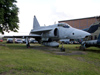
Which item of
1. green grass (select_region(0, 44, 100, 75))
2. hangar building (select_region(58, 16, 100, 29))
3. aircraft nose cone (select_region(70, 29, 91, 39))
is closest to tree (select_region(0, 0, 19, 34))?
aircraft nose cone (select_region(70, 29, 91, 39))

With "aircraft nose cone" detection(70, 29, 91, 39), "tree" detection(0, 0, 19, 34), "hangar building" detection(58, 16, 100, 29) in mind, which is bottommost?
"aircraft nose cone" detection(70, 29, 91, 39)

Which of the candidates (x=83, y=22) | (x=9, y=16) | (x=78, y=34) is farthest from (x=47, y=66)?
(x=83, y=22)

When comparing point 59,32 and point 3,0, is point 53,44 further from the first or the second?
point 3,0

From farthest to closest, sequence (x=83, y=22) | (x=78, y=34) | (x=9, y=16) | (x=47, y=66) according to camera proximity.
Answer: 1. (x=83, y=22)
2. (x=9, y=16)
3. (x=78, y=34)
4. (x=47, y=66)

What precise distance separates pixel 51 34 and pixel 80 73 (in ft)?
36.5

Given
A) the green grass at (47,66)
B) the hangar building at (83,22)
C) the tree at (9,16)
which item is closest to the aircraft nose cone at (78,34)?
the green grass at (47,66)

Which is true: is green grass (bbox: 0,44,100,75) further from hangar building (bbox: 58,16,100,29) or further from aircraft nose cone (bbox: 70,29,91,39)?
hangar building (bbox: 58,16,100,29)

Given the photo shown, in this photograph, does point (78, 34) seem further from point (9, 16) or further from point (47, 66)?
point (9, 16)

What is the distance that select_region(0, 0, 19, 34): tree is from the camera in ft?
57.7

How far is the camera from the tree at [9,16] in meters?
17.6

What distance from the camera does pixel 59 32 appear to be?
14312 mm

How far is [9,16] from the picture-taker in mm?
18625

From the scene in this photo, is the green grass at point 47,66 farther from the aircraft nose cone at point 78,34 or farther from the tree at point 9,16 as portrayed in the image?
the tree at point 9,16

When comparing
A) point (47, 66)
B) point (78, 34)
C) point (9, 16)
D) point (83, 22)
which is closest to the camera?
point (47, 66)
